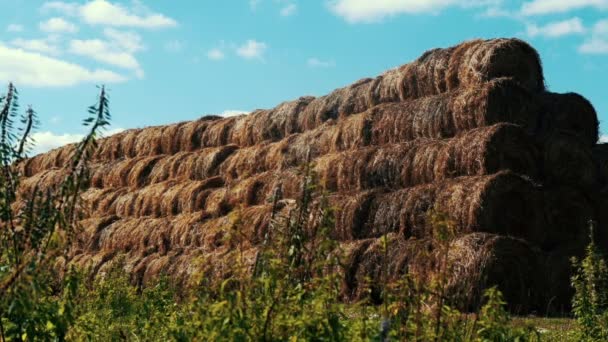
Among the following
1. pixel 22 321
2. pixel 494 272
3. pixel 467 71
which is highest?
pixel 467 71

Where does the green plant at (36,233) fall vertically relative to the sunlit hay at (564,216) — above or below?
below

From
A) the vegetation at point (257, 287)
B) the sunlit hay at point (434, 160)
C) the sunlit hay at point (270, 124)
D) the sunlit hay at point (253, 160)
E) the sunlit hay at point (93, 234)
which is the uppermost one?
the sunlit hay at point (270, 124)

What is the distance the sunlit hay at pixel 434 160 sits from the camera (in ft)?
42.7

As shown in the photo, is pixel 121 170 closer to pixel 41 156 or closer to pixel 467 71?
pixel 41 156

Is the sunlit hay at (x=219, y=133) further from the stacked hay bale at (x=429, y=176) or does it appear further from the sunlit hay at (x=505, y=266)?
the sunlit hay at (x=505, y=266)

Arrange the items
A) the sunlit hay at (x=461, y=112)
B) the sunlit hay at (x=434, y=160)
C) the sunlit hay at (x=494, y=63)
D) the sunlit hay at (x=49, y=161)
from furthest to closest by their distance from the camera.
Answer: the sunlit hay at (x=49, y=161)
the sunlit hay at (x=494, y=63)
the sunlit hay at (x=461, y=112)
the sunlit hay at (x=434, y=160)

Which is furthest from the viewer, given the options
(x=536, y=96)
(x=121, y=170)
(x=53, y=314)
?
(x=121, y=170)

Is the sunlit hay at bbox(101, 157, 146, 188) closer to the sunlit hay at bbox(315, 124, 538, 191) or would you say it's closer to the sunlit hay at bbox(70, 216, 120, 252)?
the sunlit hay at bbox(70, 216, 120, 252)

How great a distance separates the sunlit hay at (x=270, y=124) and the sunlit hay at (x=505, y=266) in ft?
26.1

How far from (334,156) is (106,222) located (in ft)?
25.7

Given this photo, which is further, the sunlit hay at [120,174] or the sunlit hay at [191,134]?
the sunlit hay at [120,174]

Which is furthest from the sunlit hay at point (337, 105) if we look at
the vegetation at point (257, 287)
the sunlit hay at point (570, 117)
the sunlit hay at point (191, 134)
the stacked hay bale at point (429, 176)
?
the vegetation at point (257, 287)

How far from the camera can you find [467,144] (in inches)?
518

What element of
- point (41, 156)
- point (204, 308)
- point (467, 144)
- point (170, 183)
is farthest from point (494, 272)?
point (41, 156)
